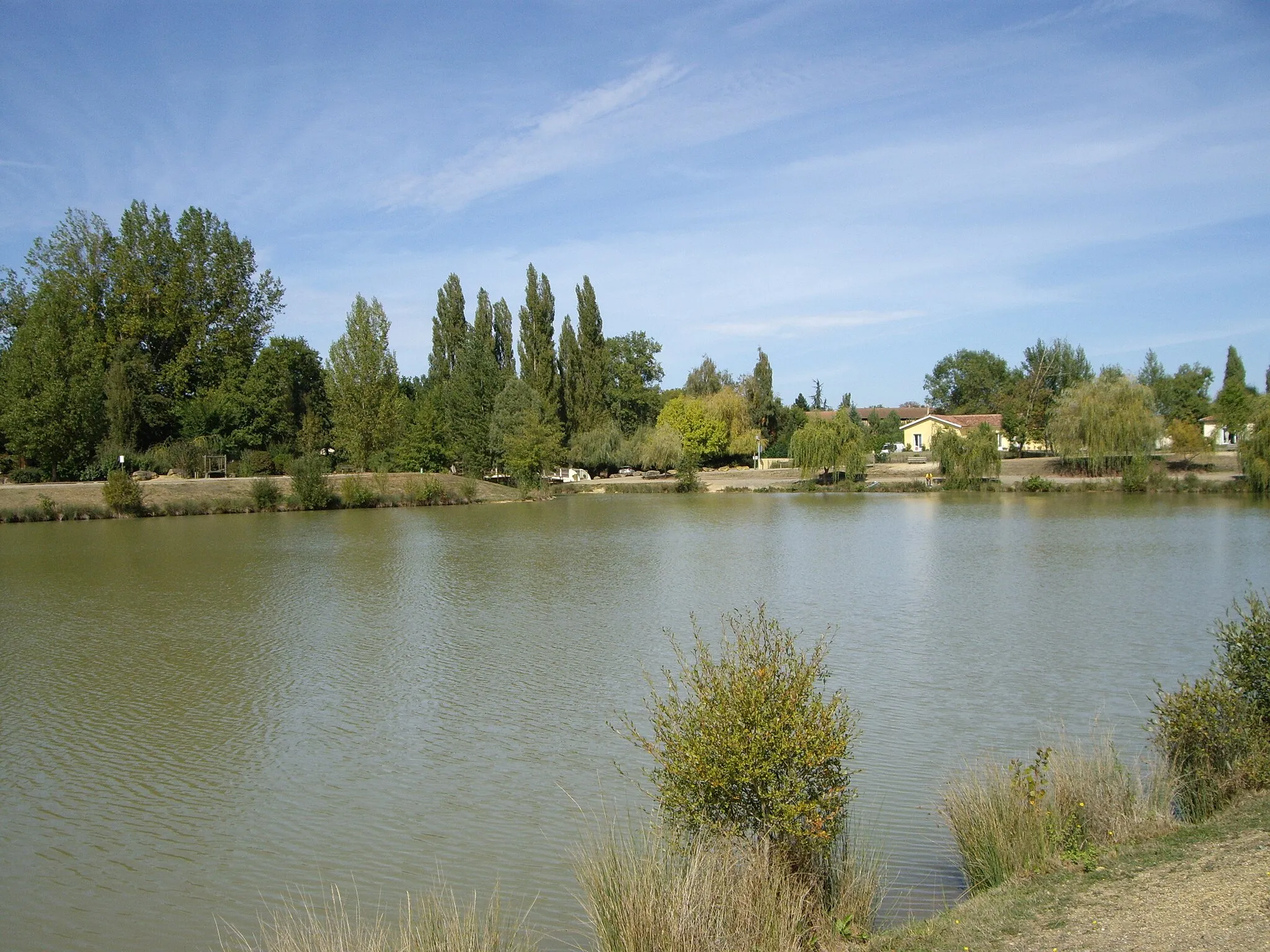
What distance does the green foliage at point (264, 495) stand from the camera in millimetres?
46500

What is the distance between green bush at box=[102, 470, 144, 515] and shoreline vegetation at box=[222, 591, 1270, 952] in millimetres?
41581

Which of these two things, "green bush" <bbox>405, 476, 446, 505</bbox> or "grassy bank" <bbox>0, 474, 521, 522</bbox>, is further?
"green bush" <bbox>405, 476, 446, 505</bbox>

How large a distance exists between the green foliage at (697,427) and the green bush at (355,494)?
26.3 m

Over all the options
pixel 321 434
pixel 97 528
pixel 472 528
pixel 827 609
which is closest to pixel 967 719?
pixel 827 609

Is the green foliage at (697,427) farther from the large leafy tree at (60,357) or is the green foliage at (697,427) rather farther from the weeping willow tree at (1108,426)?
the large leafy tree at (60,357)

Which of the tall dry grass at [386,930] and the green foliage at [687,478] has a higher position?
the green foliage at [687,478]

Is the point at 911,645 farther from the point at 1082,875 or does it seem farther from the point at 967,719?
the point at 1082,875

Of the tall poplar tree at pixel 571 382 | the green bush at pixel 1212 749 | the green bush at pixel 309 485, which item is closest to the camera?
the green bush at pixel 1212 749

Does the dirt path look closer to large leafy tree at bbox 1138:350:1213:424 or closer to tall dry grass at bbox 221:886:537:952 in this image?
tall dry grass at bbox 221:886:537:952

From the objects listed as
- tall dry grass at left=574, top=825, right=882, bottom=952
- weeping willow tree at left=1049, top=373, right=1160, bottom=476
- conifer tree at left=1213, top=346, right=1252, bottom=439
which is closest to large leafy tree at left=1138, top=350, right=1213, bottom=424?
conifer tree at left=1213, top=346, right=1252, bottom=439

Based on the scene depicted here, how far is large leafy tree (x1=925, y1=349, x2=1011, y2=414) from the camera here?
109m

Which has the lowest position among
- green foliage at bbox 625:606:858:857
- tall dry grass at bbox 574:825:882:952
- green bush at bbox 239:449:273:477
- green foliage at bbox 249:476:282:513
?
tall dry grass at bbox 574:825:882:952

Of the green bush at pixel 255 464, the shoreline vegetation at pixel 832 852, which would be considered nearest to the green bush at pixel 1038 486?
the green bush at pixel 255 464

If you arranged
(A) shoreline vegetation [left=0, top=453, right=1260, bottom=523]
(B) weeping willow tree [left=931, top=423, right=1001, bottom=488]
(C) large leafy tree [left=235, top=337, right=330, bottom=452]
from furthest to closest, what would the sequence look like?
1. (C) large leafy tree [left=235, top=337, right=330, bottom=452]
2. (B) weeping willow tree [left=931, top=423, right=1001, bottom=488]
3. (A) shoreline vegetation [left=0, top=453, right=1260, bottom=523]
